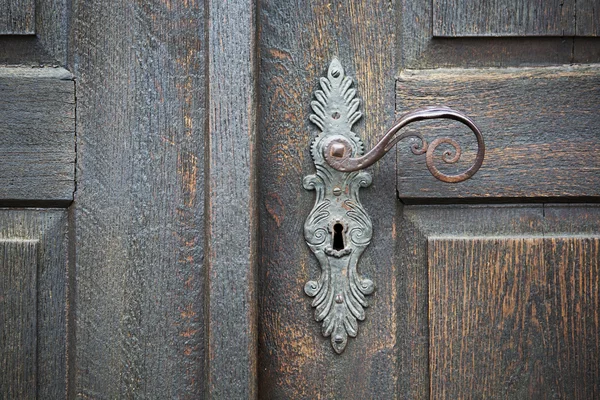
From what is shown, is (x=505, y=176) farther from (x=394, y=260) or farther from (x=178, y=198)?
(x=178, y=198)

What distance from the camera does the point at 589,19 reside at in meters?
0.60

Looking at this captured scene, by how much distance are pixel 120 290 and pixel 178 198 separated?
12cm

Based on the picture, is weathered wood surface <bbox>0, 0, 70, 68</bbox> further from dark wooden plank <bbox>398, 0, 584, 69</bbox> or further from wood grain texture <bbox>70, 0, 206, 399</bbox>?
dark wooden plank <bbox>398, 0, 584, 69</bbox>

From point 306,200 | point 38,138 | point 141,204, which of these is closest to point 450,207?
point 306,200

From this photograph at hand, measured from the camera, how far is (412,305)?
614 mm

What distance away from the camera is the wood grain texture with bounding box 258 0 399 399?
A: 0.61 m

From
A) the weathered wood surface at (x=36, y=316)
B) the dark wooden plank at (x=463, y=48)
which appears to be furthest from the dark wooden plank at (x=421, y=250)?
the weathered wood surface at (x=36, y=316)

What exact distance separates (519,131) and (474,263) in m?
0.16

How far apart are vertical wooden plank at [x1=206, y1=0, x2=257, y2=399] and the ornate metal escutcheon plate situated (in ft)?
0.27

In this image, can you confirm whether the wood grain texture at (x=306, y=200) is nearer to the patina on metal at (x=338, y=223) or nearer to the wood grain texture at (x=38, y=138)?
the patina on metal at (x=338, y=223)

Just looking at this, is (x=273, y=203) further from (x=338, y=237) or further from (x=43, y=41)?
(x=43, y=41)

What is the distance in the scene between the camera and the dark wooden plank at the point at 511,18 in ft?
1.98

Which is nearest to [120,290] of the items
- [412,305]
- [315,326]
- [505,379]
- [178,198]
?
[178,198]

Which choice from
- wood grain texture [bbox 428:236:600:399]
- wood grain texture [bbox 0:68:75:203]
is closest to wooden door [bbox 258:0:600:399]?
wood grain texture [bbox 428:236:600:399]
